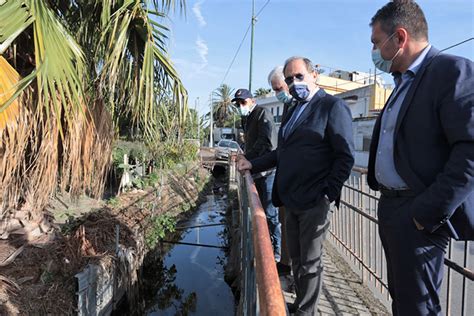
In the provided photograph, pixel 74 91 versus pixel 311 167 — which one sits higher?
pixel 74 91

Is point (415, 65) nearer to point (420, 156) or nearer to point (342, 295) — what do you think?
point (420, 156)

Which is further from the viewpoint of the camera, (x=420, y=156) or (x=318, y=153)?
(x=318, y=153)

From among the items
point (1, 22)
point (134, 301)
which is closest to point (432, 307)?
point (1, 22)

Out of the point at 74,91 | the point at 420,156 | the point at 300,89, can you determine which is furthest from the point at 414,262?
the point at 74,91

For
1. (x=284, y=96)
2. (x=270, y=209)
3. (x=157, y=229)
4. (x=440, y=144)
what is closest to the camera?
(x=440, y=144)

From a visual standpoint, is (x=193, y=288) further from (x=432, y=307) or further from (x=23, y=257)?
(x=432, y=307)

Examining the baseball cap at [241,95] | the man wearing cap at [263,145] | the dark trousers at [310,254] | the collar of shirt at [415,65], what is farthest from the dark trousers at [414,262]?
the baseball cap at [241,95]

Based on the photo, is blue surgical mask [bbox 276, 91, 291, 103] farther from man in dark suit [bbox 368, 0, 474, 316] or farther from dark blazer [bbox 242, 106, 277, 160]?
man in dark suit [bbox 368, 0, 474, 316]

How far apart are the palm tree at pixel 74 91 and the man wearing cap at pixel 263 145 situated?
2.54 ft

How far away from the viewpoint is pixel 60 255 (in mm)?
4566

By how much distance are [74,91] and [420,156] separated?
2611mm

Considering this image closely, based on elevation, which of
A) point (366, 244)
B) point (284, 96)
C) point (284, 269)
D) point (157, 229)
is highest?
point (284, 96)

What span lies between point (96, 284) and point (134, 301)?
154cm

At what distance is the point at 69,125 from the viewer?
10.0 feet
